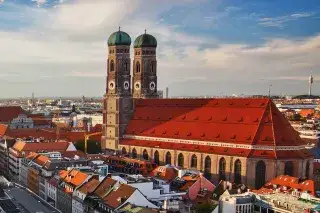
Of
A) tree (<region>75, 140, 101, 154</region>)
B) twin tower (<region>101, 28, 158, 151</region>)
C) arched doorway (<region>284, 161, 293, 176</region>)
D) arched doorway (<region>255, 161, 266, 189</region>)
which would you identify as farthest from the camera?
tree (<region>75, 140, 101, 154</region>)

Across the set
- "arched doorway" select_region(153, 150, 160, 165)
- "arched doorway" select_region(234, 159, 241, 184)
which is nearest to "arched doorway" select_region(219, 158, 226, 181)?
"arched doorway" select_region(234, 159, 241, 184)

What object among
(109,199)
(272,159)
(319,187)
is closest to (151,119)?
(272,159)

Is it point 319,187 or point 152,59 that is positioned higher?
point 152,59

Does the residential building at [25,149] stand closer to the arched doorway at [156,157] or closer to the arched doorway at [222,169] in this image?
the arched doorway at [156,157]

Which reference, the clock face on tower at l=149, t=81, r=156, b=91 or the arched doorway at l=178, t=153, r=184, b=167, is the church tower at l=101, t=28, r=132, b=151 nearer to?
the clock face on tower at l=149, t=81, r=156, b=91

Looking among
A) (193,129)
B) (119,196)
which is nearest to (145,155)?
(193,129)

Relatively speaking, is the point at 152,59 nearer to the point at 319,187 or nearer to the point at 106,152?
the point at 106,152
